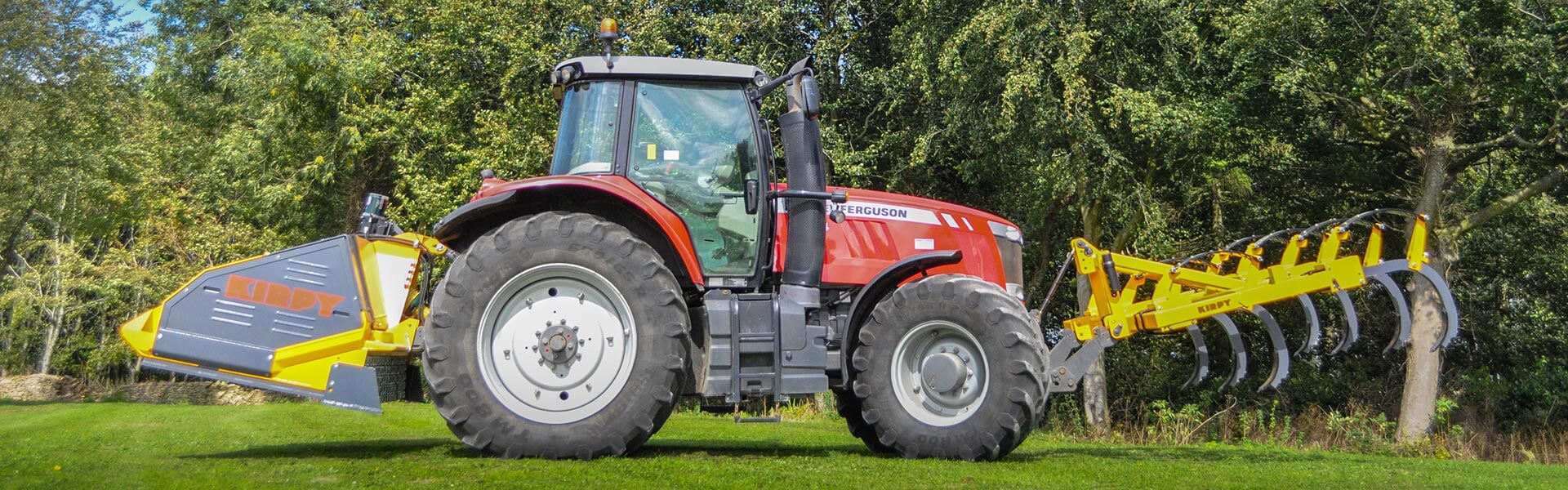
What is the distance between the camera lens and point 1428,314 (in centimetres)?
1628

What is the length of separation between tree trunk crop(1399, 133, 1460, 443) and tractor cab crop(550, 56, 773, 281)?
11273mm

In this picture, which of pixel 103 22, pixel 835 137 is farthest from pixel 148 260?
pixel 835 137

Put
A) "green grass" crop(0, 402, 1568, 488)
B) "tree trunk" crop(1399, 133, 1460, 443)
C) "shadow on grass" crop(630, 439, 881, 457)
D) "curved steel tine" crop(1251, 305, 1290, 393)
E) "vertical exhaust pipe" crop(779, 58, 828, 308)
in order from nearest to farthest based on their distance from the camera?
"green grass" crop(0, 402, 1568, 488), "vertical exhaust pipe" crop(779, 58, 828, 308), "shadow on grass" crop(630, 439, 881, 457), "curved steel tine" crop(1251, 305, 1290, 393), "tree trunk" crop(1399, 133, 1460, 443)

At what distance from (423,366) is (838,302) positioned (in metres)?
2.47

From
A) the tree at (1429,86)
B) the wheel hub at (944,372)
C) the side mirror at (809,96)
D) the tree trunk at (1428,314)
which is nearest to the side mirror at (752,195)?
the side mirror at (809,96)

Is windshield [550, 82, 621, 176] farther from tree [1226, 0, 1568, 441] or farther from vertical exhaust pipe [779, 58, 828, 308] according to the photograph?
tree [1226, 0, 1568, 441]

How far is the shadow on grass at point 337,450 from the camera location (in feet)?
24.8

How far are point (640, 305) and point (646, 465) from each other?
88cm

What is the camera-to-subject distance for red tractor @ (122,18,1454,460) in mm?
7246

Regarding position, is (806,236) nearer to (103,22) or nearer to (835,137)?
(835,137)

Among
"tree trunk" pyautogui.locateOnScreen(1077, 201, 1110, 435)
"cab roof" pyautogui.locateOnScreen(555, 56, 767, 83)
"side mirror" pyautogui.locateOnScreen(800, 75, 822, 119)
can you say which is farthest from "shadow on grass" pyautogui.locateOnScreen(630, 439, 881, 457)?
"tree trunk" pyautogui.locateOnScreen(1077, 201, 1110, 435)

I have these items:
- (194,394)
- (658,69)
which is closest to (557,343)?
(658,69)

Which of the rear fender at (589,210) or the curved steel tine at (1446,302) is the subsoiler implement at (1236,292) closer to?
the curved steel tine at (1446,302)

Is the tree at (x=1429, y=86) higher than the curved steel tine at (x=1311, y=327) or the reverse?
higher
